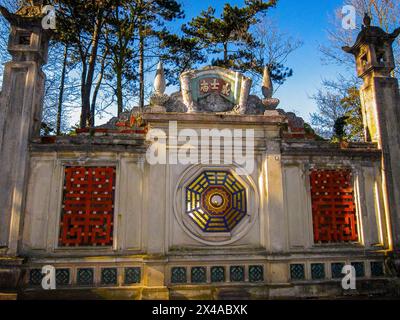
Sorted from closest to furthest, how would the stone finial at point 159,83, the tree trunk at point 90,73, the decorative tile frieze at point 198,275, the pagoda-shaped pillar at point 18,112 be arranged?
the pagoda-shaped pillar at point 18,112, the decorative tile frieze at point 198,275, the stone finial at point 159,83, the tree trunk at point 90,73

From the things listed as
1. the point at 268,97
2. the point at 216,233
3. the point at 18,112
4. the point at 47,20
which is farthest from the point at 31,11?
the point at 216,233

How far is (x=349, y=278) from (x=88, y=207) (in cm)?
615

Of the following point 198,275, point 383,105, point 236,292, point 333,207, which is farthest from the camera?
point 383,105

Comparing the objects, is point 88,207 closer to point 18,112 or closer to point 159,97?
point 18,112

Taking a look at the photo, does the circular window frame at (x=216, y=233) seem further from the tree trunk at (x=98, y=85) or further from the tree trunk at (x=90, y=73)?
the tree trunk at (x=98, y=85)

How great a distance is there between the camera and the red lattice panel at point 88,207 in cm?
781

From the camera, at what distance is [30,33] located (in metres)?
8.83

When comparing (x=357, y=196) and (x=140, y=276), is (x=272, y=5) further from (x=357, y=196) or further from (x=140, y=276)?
(x=140, y=276)

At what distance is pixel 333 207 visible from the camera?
8.61 m

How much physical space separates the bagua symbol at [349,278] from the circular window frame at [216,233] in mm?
2406

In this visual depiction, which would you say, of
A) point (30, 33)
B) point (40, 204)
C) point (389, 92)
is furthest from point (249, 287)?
point (30, 33)

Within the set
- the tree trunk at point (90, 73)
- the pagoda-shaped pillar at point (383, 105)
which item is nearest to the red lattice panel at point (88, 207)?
the pagoda-shaped pillar at point (383, 105)

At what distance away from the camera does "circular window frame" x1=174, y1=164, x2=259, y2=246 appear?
8031mm

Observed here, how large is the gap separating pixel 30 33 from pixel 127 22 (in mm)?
10614
